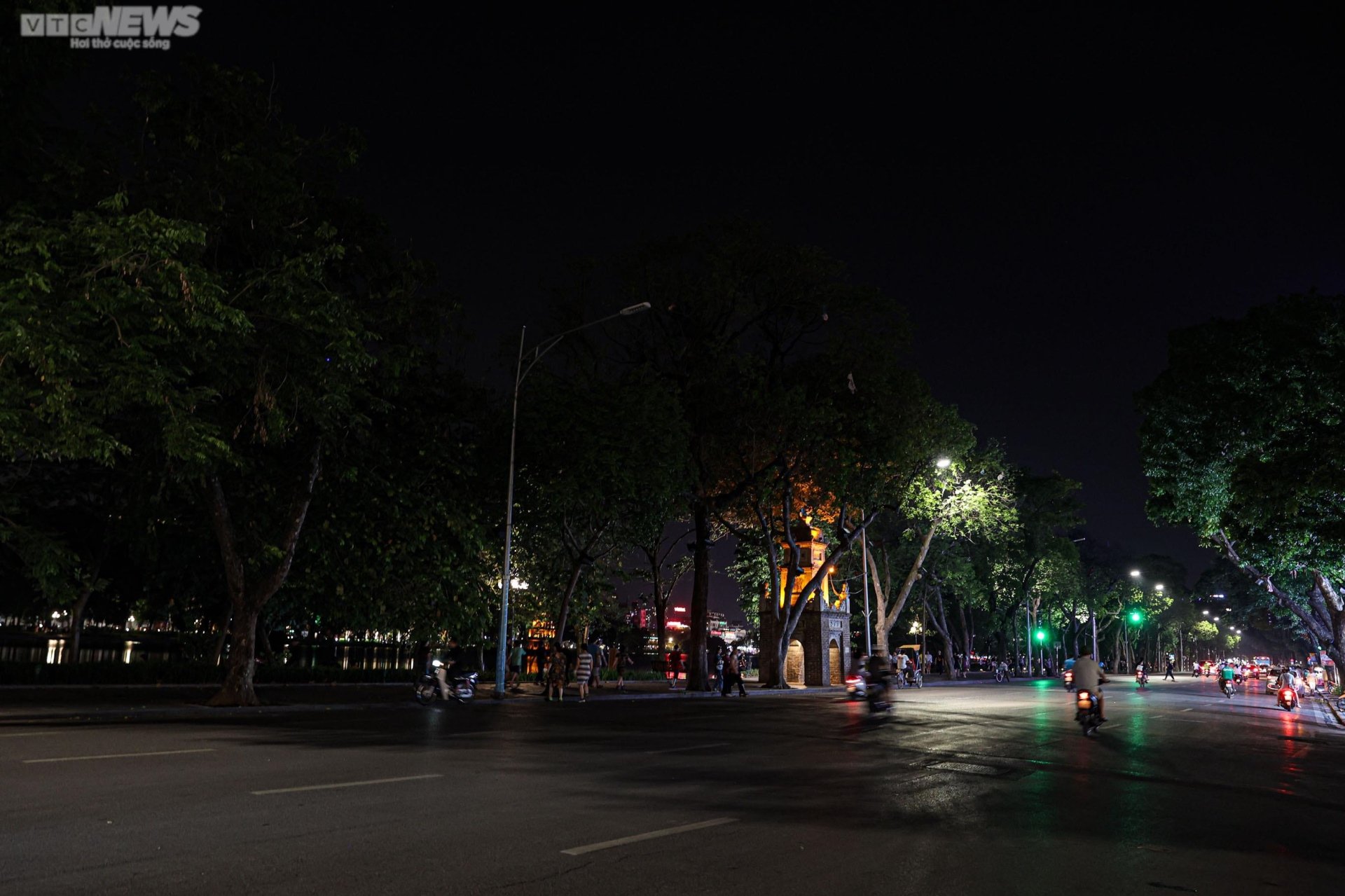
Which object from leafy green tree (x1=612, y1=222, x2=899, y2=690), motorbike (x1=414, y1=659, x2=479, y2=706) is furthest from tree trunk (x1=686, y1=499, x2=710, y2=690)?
motorbike (x1=414, y1=659, x2=479, y2=706)

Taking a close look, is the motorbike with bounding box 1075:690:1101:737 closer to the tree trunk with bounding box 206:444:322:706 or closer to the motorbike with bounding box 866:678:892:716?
the motorbike with bounding box 866:678:892:716

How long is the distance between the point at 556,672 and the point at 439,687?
4018 mm

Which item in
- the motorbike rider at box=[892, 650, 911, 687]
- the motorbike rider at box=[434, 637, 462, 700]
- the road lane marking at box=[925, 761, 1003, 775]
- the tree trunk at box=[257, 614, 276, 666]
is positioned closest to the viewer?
the road lane marking at box=[925, 761, 1003, 775]

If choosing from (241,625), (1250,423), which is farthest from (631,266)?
(1250,423)

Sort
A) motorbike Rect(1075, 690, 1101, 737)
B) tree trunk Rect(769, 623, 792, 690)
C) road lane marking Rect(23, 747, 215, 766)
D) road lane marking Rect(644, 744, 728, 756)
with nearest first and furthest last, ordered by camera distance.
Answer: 1. road lane marking Rect(23, 747, 215, 766)
2. road lane marking Rect(644, 744, 728, 756)
3. motorbike Rect(1075, 690, 1101, 737)
4. tree trunk Rect(769, 623, 792, 690)

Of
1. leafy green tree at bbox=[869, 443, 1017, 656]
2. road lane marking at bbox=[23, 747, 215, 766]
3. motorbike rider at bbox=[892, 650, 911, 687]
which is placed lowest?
motorbike rider at bbox=[892, 650, 911, 687]

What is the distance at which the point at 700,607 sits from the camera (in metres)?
39.1

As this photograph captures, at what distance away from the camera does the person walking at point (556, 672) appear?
28.7m

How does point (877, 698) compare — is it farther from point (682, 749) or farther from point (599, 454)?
point (599, 454)

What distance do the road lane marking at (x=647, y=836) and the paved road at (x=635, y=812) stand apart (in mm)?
34

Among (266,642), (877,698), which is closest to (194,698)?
(266,642)

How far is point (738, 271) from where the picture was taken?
3675 cm

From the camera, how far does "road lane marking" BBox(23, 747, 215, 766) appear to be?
36.7ft

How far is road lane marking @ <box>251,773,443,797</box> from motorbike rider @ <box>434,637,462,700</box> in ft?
51.4
